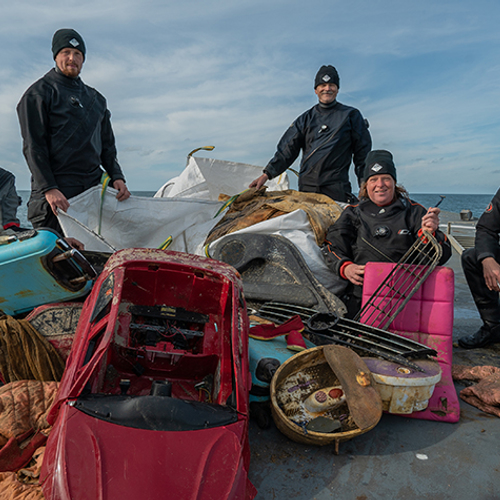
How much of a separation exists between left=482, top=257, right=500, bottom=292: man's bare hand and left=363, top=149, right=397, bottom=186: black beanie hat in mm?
988

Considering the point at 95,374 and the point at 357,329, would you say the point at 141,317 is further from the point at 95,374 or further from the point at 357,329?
the point at 357,329

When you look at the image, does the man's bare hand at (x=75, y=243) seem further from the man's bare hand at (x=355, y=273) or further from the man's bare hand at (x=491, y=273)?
the man's bare hand at (x=491, y=273)

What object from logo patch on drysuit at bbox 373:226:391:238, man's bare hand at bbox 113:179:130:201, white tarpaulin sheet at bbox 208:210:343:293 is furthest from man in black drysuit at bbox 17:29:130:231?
logo patch on drysuit at bbox 373:226:391:238

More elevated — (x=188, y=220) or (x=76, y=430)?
(x=188, y=220)

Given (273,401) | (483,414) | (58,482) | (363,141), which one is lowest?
(483,414)

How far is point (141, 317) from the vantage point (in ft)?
8.06

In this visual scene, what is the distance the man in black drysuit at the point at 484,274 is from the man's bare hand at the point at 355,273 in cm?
102

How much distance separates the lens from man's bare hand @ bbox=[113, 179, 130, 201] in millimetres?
4066

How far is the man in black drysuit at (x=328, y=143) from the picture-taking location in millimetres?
4637

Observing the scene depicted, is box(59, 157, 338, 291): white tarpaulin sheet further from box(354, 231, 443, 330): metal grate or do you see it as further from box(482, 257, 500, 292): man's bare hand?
box(482, 257, 500, 292): man's bare hand

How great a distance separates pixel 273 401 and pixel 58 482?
1.06m

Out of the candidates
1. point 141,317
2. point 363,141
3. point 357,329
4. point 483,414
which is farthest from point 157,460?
point 363,141

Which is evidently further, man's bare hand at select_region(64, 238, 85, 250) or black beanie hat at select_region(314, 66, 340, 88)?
black beanie hat at select_region(314, 66, 340, 88)

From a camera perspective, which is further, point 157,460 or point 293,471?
point 293,471
